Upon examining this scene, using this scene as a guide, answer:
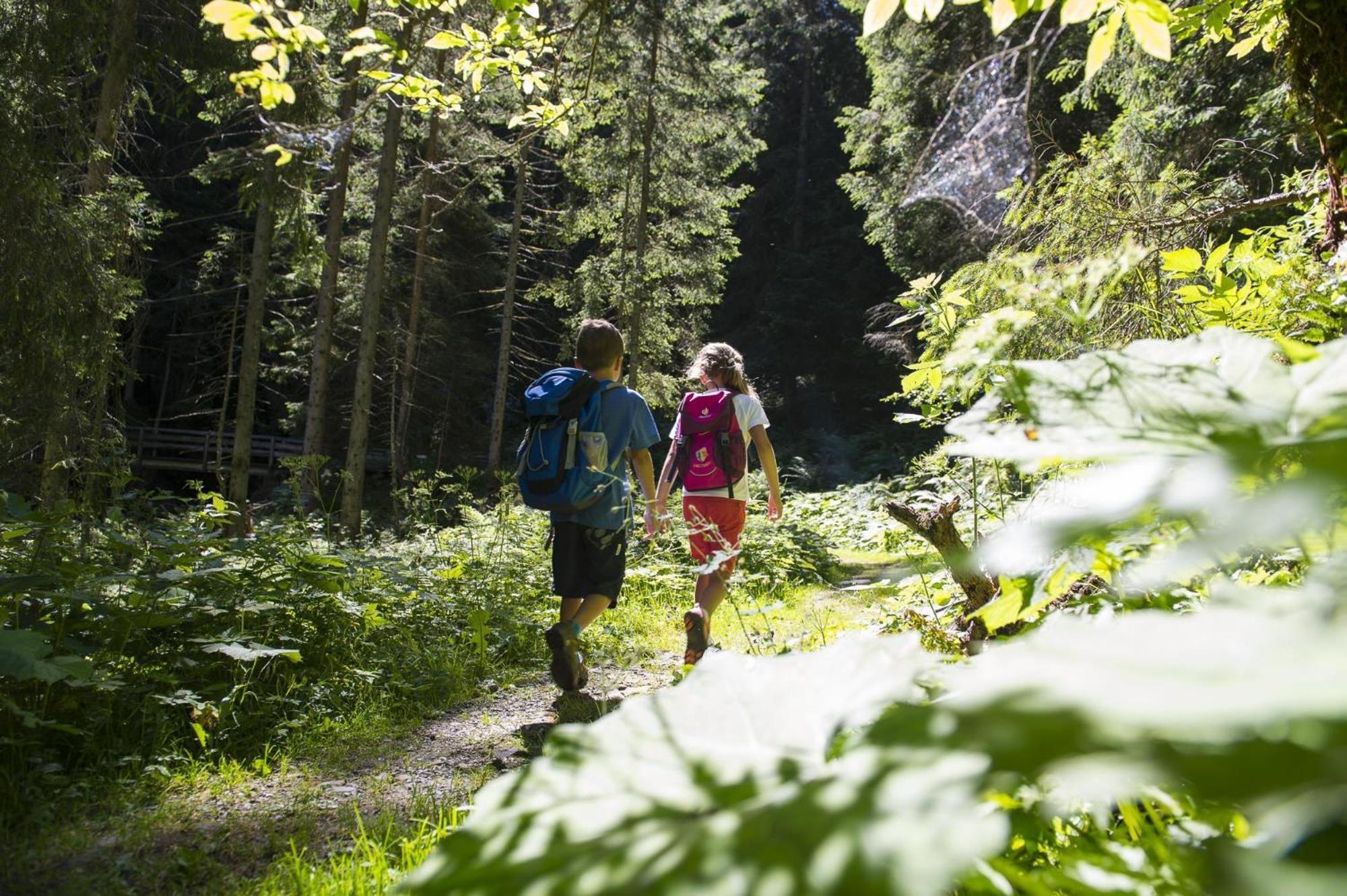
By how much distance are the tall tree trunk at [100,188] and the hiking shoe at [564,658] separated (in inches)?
141

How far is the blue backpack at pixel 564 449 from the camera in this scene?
3.58m

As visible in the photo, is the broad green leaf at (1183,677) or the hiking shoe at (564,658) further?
the hiking shoe at (564,658)

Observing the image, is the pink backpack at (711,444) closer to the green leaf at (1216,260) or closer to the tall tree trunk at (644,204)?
the green leaf at (1216,260)

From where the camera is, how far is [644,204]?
14.9 meters

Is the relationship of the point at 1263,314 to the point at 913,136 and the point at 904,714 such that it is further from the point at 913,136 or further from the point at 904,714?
the point at 913,136

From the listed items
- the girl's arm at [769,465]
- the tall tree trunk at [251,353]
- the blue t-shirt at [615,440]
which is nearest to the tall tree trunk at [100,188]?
the tall tree trunk at [251,353]

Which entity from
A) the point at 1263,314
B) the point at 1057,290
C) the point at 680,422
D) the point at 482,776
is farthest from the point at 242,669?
the point at 1263,314

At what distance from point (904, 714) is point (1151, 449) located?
309 millimetres

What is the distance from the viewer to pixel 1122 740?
0.34 metres

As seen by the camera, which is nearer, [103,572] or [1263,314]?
[1263,314]

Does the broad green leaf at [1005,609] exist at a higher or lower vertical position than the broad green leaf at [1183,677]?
lower

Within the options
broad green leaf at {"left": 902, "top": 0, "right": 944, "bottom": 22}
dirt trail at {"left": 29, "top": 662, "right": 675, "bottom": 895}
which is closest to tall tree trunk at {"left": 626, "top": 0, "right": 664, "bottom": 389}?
dirt trail at {"left": 29, "top": 662, "right": 675, "bottom": 895}

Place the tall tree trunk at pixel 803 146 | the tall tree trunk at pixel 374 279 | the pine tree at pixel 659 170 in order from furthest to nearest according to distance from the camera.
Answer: the tall tree trunk at pixel 803 146 → the pine tree at pixel 659 170 → the tall tree trunk at pixel 374 279

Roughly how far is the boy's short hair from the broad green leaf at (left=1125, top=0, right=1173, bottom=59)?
2.49 m
